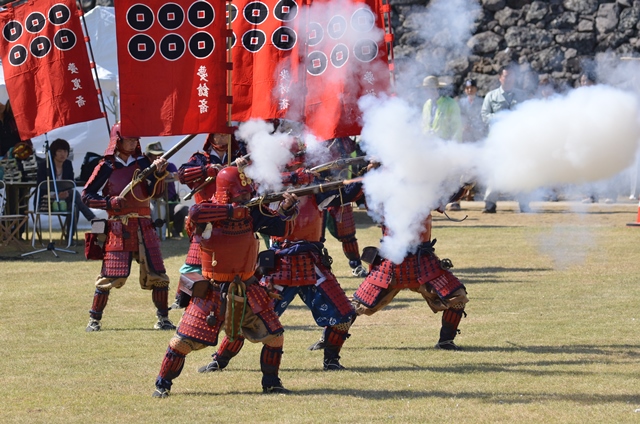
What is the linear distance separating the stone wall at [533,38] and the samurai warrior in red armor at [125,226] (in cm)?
1397

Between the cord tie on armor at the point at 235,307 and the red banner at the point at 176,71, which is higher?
the red banner at the point at 176,71

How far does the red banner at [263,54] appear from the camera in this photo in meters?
10.3

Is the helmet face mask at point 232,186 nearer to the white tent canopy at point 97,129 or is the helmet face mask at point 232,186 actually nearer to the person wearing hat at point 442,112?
the person wearing hat at point 442,112

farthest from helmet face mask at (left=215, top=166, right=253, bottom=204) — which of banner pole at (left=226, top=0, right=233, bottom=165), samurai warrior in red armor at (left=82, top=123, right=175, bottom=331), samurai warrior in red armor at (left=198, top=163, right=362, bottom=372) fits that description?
samurai warrior in red armor at (left=82, top=123, right=175, bottom=331)

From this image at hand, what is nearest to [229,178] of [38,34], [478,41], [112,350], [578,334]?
[112,350]

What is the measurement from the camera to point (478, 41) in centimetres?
2605

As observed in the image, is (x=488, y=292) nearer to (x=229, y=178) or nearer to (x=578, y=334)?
(x=578, y=334)

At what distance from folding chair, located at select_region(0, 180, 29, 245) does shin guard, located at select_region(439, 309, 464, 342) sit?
1031cm

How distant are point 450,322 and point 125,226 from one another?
3785mm

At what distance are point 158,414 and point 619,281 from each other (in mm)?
8062

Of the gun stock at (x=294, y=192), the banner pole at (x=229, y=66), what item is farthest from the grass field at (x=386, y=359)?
the banner pole at (x=229, y=66)

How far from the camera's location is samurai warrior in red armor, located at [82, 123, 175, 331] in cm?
1143

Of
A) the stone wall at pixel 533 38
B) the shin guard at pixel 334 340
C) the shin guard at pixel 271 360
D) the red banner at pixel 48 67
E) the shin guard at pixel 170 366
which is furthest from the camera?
the stone wall at pixel 533 38

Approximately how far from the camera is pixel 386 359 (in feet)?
32.3
